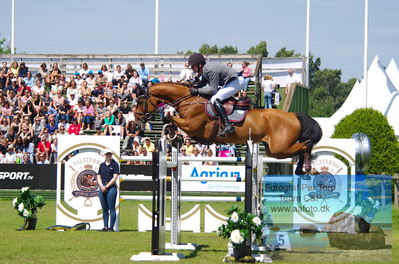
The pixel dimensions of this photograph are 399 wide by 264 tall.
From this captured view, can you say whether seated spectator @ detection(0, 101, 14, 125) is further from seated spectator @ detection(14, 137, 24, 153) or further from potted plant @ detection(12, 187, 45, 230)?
potted plant @ detection(12, 187, 45, 230)

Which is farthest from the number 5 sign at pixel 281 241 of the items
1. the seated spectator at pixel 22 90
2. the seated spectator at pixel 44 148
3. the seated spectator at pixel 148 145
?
the seated spectator at pixel 22 90

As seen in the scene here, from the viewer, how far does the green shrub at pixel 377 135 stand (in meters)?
27.9

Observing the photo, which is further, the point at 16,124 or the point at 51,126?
the point at 16,124

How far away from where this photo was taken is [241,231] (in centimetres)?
902

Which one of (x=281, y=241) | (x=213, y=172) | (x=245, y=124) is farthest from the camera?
(x=213, y=172)

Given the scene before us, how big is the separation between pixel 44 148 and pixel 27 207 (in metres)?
7.71

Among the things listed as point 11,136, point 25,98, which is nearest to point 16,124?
point 11,136

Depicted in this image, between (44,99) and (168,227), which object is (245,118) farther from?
(44,99)

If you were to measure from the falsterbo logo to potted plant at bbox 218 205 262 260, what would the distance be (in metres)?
9.80

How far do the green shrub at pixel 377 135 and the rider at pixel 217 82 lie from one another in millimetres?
17190

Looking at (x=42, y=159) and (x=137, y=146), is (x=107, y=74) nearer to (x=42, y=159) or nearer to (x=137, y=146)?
(x=42, y=159)

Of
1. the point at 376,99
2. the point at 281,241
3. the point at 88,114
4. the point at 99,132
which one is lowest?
the point at 281,241

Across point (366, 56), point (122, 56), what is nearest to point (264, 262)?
point (122, 56)

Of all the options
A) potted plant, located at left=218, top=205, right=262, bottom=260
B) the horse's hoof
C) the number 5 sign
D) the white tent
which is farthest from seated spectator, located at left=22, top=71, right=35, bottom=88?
the white tent
